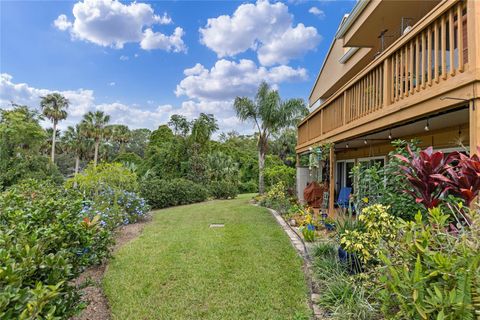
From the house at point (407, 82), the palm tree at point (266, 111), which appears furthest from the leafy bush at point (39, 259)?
the palm tree at point (266, 111)

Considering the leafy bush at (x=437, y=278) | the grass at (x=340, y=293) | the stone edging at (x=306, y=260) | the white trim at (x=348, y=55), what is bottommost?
the stone edging at (x=306, y=260)

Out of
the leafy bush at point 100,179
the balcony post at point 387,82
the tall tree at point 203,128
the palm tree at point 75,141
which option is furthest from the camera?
the palm tree at point 75,141

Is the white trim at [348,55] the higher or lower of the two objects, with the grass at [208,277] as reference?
higher

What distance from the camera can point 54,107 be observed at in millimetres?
31516

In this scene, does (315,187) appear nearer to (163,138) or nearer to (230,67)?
(230,67)

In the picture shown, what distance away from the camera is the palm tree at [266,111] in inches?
631

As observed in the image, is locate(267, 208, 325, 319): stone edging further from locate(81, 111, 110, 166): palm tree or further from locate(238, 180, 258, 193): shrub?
locate(81, 111, 110, 166): palm tree

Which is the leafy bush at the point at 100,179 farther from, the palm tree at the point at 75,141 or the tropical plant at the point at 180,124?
the palm tree at the point at 75,141

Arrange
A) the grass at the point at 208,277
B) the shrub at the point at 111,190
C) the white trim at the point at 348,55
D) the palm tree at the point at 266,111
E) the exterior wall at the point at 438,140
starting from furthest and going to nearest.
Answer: the palm tree at the point at 266,111
the white trim at the point at 348,55
the shrub at the point at 111,190
the exterior wall at the point at 438,140
the grass at the point at 208,277

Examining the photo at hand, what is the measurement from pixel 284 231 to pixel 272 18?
10088mm

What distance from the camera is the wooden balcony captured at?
Answer: 3111 millimetres

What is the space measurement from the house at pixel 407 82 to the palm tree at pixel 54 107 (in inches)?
1236

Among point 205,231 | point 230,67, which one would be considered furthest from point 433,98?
point 230,67

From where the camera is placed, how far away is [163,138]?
25.8 meters
